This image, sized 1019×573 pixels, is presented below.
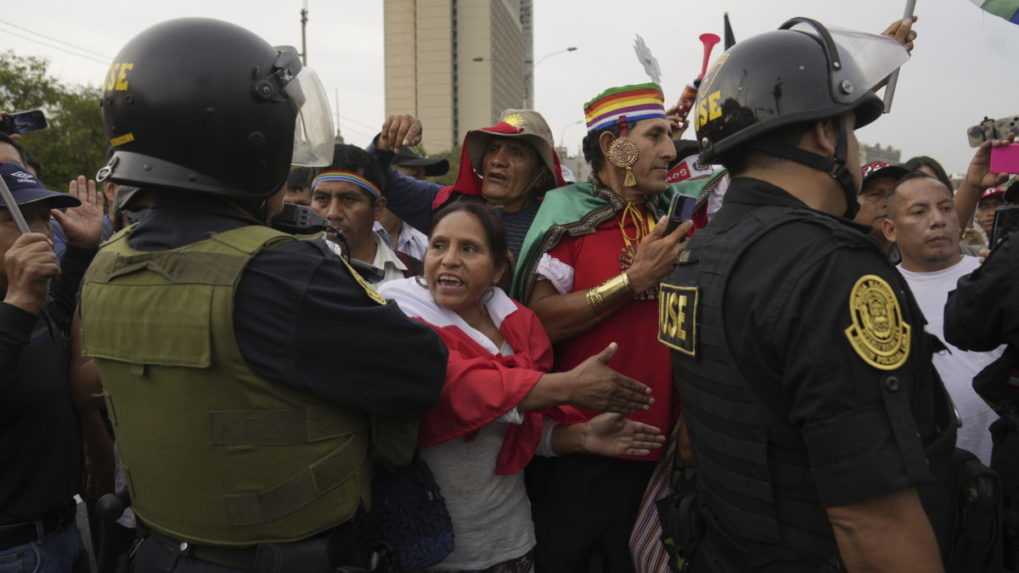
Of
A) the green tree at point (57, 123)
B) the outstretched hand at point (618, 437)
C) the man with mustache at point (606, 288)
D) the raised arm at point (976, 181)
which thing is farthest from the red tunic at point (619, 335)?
the green tree at point (57, 123)

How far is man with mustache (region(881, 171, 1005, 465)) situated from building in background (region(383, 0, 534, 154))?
256ft

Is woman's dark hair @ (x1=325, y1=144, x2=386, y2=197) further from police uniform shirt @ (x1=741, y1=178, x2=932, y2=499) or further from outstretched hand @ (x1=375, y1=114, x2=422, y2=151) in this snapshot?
police uniform shirt @ (x1=741, y1=178, x2=932, y2=499)

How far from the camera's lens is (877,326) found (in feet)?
4.65

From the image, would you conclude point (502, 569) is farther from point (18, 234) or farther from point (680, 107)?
point (680, 107)

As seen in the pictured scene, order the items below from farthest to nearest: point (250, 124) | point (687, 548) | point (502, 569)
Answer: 1. point (502, 569)
2. point (687, 548)
3. point (250, 124)

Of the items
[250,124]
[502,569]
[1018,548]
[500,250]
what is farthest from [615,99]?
[1018,548]

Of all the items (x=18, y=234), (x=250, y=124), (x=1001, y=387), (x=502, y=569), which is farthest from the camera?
(x=1001, y=387)

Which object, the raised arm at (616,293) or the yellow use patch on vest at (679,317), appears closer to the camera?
the yellow use patch on vest at (679,317)

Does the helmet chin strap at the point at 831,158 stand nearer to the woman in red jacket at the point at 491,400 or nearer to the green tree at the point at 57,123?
the woman in red jacket at the point at 491,400

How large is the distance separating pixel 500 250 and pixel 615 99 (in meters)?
0.93

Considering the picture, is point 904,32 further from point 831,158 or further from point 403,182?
point 403,182

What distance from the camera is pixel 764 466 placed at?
1.60m

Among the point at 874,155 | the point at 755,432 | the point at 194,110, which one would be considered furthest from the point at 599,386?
the point at 874,155

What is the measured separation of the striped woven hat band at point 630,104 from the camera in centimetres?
287
